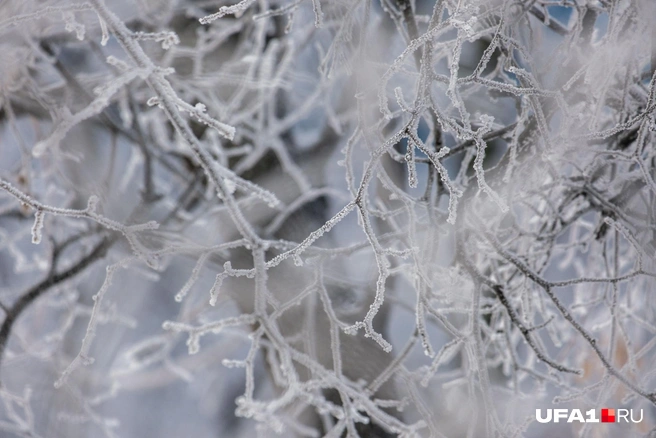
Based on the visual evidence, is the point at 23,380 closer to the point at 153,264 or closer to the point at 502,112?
the point at 153,264

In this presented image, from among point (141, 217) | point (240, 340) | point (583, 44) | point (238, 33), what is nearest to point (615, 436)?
point (583, 44)

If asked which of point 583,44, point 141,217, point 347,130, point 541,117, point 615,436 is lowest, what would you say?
point 615,436

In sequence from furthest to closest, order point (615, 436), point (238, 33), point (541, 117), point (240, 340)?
1. point (240, 340)
2. point (238, 33)
3. point (615, 436)
4. point (541, 117)

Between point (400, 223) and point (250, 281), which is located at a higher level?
point (400, 223)

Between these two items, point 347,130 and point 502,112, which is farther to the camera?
point 347,130

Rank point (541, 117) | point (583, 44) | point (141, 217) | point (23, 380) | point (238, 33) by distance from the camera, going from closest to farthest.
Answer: point (541, 117) < point (583, 44) < point (141, 217) < point (23, 380) < point (238, 33)

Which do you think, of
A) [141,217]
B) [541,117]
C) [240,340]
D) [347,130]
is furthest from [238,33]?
[541,117]

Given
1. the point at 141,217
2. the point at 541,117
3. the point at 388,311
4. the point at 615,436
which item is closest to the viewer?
the point at 541,117

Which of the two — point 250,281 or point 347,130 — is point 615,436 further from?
point 347,130

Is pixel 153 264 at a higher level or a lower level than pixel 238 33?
lower
